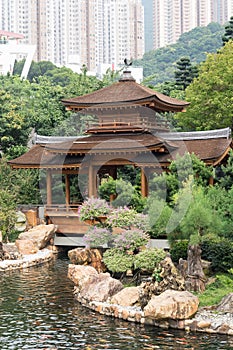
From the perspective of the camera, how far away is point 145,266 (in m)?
14.5

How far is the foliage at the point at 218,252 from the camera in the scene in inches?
583

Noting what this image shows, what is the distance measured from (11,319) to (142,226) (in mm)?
4371

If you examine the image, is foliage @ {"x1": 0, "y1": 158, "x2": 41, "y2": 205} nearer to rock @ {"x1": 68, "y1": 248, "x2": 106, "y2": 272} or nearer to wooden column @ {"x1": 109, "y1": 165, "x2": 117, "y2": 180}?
wooden column @ {"x1": 109, "y1": 165, "x2": 117, "y2": 180}

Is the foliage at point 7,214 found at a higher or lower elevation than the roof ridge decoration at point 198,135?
lower

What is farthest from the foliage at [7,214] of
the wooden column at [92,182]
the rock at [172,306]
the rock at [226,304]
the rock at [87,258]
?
the rock at [226,304]

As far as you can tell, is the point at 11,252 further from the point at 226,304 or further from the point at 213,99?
the point at 213,99

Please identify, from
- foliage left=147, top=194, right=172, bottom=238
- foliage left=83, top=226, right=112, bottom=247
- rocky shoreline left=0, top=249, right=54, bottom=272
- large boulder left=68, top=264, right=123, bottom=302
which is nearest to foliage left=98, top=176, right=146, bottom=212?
foliage left=147, top=194, right=172, bottom=238

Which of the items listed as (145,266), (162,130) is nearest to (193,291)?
(145,266)

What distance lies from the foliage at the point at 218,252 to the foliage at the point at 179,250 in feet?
2.61

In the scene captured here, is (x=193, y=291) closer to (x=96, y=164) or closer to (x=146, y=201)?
(x=146, y=201)

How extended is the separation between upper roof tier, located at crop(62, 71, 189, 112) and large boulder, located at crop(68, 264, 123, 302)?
8.11 meters

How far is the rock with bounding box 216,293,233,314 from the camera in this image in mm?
12578

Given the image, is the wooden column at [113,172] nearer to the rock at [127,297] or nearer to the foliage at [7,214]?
the foliage at [7,214]

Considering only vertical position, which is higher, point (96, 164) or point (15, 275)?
point (96, 164)
